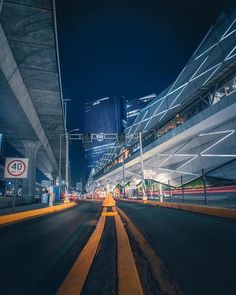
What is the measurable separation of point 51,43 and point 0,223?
1038 cm

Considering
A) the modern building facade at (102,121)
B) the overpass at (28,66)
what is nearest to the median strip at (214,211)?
the overpass at (28,66)

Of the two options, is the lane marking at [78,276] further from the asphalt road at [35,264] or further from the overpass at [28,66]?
the overpass at [28,66]

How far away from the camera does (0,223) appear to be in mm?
6574

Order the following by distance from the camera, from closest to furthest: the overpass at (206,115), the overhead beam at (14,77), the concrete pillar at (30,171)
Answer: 1. the overhead beam at (14,77)
2. the overpass at (206,115)
3. the concrete pillar at (30,171)

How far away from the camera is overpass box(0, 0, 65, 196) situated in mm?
9930

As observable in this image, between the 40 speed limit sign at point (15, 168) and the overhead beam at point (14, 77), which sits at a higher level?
the overhead beam at point (14, 77)

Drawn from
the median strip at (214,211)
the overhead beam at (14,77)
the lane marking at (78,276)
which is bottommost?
the median strip at (214,211)

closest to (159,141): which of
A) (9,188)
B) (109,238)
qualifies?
(109,238)

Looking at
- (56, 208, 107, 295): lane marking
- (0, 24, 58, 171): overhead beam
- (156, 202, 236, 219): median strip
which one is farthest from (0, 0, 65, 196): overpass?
(156, 202, 236, 219): median strip

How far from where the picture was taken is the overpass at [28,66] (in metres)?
9.93

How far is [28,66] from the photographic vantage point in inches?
515

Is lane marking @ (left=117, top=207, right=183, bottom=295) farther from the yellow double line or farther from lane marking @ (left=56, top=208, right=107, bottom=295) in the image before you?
lane marking @ (left=56, top=208, right=107, bottom=295)

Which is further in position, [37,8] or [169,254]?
[37,8]

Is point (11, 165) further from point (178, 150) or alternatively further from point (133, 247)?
point (178, 150)
